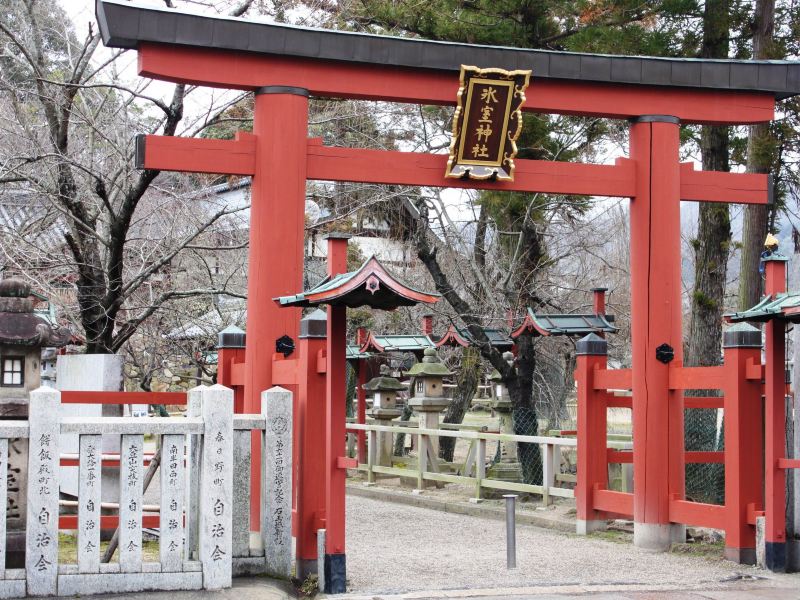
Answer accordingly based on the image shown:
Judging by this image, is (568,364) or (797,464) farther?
(568,364)

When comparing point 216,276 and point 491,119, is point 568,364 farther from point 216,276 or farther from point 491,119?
point 491,119

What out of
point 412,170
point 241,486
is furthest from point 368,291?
point 412,170

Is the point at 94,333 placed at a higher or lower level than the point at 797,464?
higher

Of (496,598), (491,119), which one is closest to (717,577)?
(496,598)

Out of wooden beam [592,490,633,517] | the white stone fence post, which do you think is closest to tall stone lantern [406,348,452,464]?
wooden beam [592,490,633,517]

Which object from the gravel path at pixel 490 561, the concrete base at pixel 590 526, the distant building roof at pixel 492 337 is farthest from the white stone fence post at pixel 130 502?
the distant building roof at pixel 492 337

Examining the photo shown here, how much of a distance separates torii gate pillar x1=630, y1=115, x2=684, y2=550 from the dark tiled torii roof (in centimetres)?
64

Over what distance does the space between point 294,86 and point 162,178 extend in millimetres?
8282

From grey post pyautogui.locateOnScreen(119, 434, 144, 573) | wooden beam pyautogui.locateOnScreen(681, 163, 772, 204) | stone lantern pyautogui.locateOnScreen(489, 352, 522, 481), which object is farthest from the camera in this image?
stone lantern pyautogui.locateOnScreen(489, 352, 522, 481)

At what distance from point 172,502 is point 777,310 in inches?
221

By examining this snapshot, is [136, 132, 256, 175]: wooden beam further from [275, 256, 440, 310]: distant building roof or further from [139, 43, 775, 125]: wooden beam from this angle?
[275, 256, 440, 310]: distant building roof

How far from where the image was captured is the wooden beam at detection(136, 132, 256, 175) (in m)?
9.48

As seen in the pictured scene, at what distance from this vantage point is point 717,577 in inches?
353

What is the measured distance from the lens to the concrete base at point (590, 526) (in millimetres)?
11906
